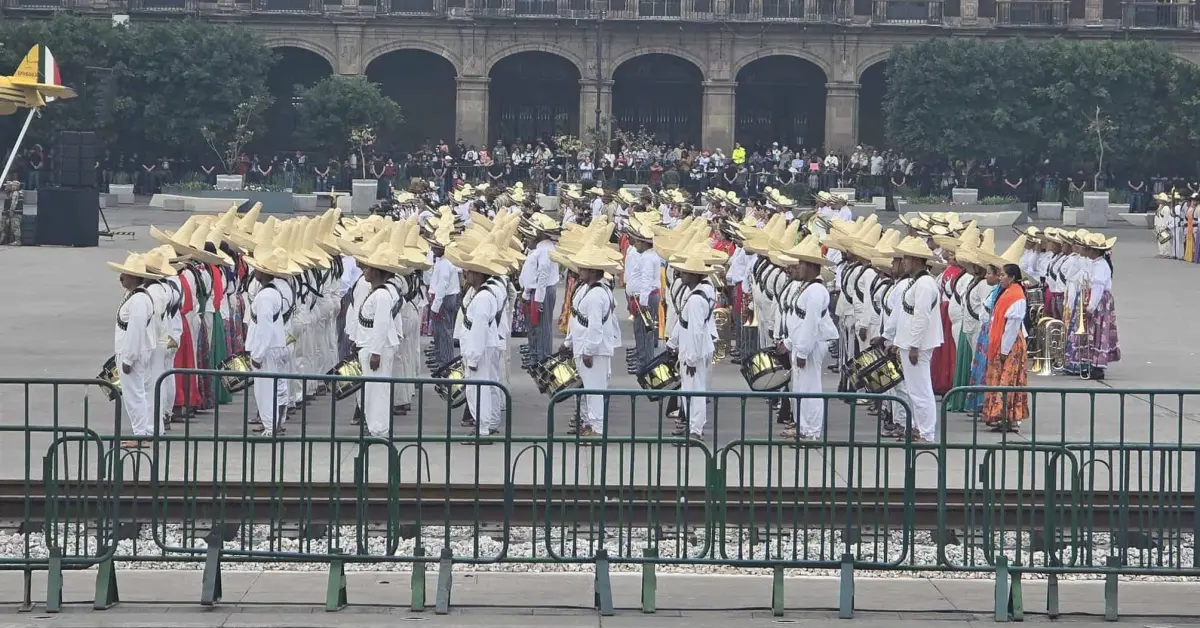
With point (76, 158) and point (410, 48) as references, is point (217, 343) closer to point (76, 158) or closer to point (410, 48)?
point (76, 158)

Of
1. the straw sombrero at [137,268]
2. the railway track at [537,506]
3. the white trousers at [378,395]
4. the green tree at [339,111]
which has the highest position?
the green tree at [339,111]

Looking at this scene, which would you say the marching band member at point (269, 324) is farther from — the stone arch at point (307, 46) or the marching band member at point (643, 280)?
the stone arch at point (307, 46)

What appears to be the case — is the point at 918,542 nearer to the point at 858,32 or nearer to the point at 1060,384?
the point at 1060,384

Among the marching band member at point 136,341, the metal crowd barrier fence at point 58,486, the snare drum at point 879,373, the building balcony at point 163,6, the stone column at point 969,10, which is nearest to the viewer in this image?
the metal crowd barrier fence at point 58,486

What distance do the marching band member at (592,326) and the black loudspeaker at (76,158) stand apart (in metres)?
21.9

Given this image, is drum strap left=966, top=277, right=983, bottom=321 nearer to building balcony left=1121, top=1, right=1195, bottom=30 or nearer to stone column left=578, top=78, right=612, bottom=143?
stone column left=578, top=78, right=612, bottom=143

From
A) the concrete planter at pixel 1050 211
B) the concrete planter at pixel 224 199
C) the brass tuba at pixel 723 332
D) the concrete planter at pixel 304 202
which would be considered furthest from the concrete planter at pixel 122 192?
the brass tuba at pixel 723 332

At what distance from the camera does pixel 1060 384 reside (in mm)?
19344

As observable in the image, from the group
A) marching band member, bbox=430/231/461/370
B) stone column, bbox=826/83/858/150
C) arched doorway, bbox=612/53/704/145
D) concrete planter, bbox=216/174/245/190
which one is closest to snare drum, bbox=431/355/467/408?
marching band member, bbox=430/231/461/370

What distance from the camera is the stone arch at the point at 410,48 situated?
60.0m

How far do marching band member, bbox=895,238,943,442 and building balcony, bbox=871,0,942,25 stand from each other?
45.9 metres

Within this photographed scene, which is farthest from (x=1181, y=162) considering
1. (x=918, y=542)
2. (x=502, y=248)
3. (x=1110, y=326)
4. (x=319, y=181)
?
(x=918, y=542)

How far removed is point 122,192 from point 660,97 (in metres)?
19.0

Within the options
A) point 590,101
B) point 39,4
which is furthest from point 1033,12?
point 39,4
